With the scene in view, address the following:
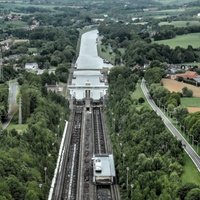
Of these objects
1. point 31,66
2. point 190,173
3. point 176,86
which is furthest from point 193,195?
point 31,66

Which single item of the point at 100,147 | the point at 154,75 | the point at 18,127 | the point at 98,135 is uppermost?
the point at 18,127

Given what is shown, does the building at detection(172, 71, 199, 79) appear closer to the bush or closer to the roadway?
the bush

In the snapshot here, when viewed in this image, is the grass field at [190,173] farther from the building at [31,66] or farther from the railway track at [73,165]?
the building at [31,66]

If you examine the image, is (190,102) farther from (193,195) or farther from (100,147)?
(193,195)

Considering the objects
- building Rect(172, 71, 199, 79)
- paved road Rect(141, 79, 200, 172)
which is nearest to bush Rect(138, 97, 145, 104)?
paved road Rect(141, 79, 200, 172)

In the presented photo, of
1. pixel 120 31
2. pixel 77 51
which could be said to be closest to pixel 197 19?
pixel 120 31

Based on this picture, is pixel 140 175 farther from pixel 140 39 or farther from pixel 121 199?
pixel 140 39
